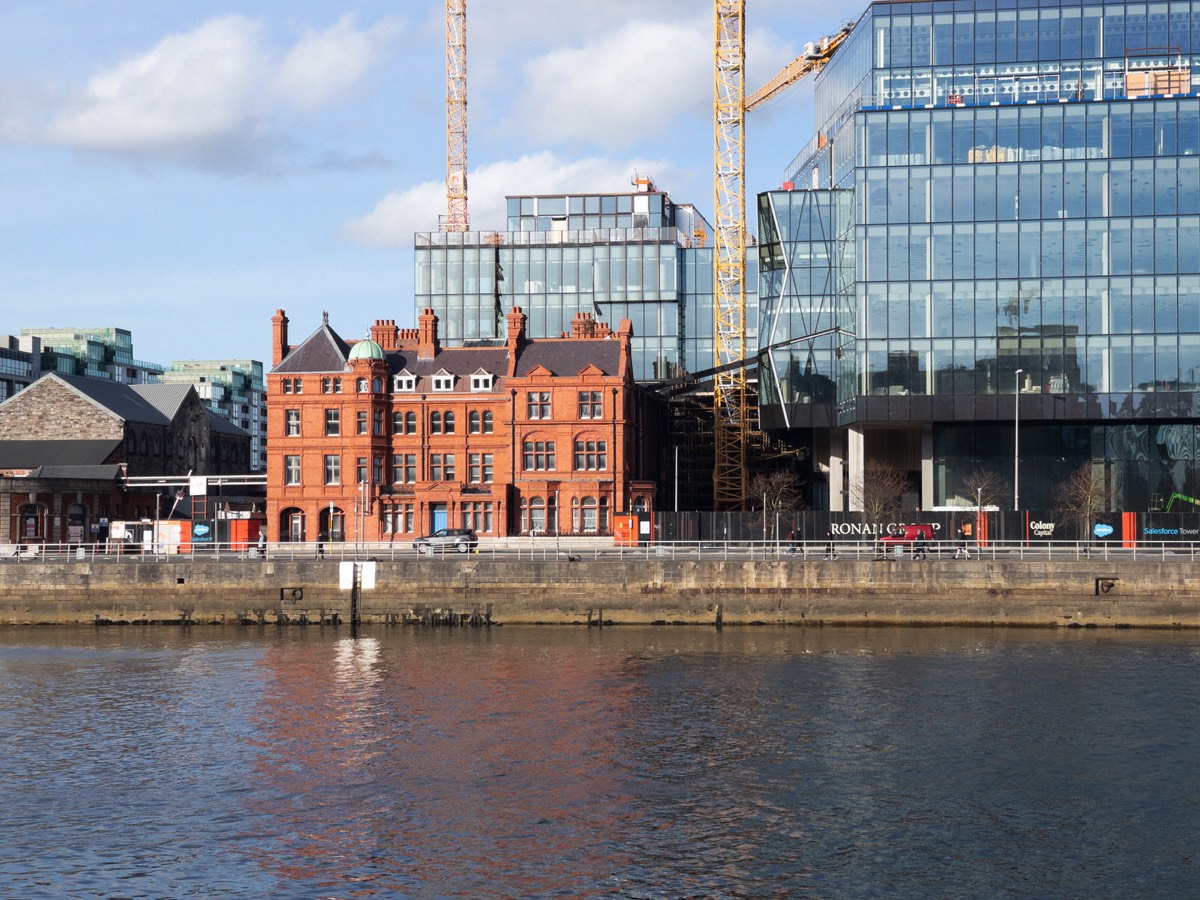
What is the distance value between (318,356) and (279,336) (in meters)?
5.24

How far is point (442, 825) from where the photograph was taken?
36.4 m

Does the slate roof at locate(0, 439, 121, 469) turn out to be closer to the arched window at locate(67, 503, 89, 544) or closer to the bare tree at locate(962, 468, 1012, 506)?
the arched window at locate(67, 503, 89, 544)

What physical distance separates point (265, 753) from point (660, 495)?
3436 inches

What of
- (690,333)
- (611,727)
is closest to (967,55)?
(690,333)

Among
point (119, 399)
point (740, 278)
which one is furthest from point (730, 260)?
point (119, 399)

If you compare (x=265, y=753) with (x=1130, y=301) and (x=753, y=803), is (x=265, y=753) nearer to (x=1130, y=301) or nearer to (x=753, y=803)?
(x=753, y=803)

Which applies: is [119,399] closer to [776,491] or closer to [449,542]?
[449,542]

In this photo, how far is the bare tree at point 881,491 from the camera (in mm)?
96431

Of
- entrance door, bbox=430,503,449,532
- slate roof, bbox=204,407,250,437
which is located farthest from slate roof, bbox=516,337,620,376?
slate roof, bbox=204,407,250,437

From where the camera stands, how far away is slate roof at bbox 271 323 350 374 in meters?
107

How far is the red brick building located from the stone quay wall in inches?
1002

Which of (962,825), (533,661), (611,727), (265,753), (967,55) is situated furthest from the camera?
(967,55)

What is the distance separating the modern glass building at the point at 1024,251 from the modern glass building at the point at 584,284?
4483 cm

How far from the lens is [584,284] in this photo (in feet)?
508
